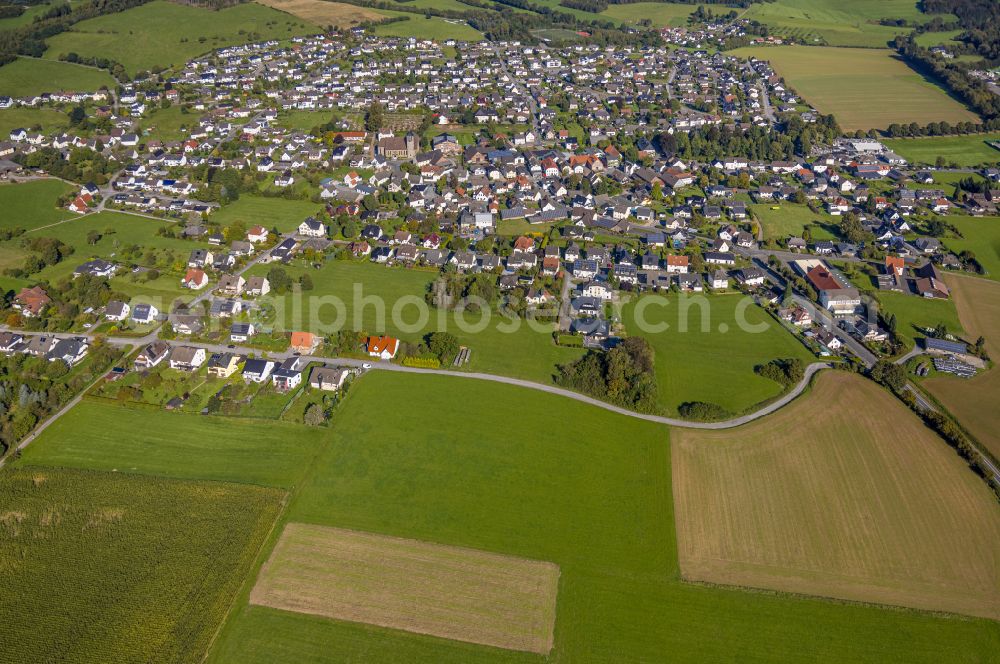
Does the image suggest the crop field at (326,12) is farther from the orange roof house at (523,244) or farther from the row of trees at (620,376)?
the row of trees at (620,376)

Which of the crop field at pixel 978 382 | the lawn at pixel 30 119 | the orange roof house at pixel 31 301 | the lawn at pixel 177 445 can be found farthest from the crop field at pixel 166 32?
the crop field at pixel 978 382

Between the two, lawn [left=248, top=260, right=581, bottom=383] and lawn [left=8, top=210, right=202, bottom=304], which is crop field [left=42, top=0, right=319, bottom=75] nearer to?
lawn [left=8, top=210, right=202, bottom=304]

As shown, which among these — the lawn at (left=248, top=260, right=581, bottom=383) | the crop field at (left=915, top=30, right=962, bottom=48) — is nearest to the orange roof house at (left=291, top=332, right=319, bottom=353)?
the lawn at (left=248, top=260, right=581, bottom=383)

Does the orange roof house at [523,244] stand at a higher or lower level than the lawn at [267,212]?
higher

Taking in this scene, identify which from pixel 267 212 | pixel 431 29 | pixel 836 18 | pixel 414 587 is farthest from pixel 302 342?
pixel 836 18

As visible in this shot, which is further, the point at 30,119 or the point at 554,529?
the point at 30,119

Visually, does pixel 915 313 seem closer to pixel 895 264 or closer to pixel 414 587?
pixel 895 264
